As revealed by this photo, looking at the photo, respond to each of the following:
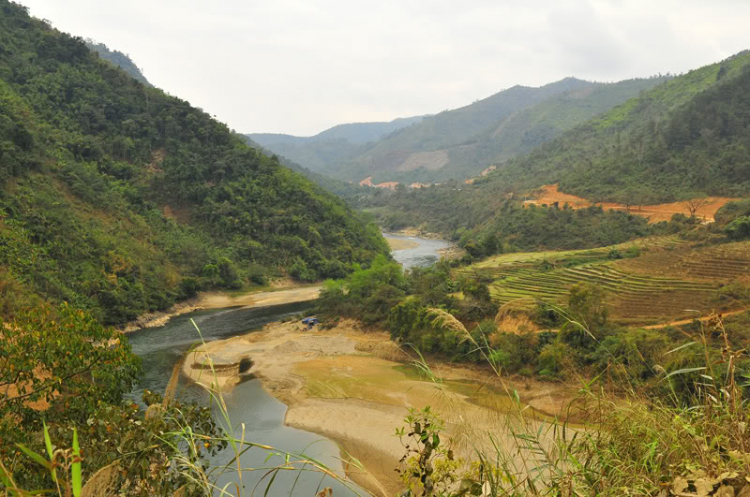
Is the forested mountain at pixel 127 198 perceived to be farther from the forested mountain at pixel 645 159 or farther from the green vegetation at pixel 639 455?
the green vegetation at pixel 639 455

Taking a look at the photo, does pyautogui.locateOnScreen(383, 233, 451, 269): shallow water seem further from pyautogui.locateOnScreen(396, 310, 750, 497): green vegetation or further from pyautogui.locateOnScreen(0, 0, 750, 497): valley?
pyautogui.locateOnScreen(396, 310, 750, 497): green vegetation

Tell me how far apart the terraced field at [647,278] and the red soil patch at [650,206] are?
12.9 meters

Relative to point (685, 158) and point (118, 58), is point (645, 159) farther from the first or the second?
point (118, 58)

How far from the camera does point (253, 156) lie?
66438 millimetres

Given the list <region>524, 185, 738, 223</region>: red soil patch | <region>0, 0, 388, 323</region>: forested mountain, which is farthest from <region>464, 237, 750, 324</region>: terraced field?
<region>0, 0, 388, 323</region>: forested mountain

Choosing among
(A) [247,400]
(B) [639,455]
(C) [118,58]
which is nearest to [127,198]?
(A) [247,400]

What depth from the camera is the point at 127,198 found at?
53000mm

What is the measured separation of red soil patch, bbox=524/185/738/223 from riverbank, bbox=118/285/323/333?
37653 mm

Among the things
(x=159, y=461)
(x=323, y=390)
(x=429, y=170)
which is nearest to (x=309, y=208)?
(x=323, y=390)

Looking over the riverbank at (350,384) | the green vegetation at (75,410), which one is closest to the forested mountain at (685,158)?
the riverbank at (350,384)

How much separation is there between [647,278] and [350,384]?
19242 millimetres

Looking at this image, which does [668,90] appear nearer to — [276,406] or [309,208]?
[309,208]

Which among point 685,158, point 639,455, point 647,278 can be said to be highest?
point 685,158

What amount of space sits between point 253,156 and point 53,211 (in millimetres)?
30270
